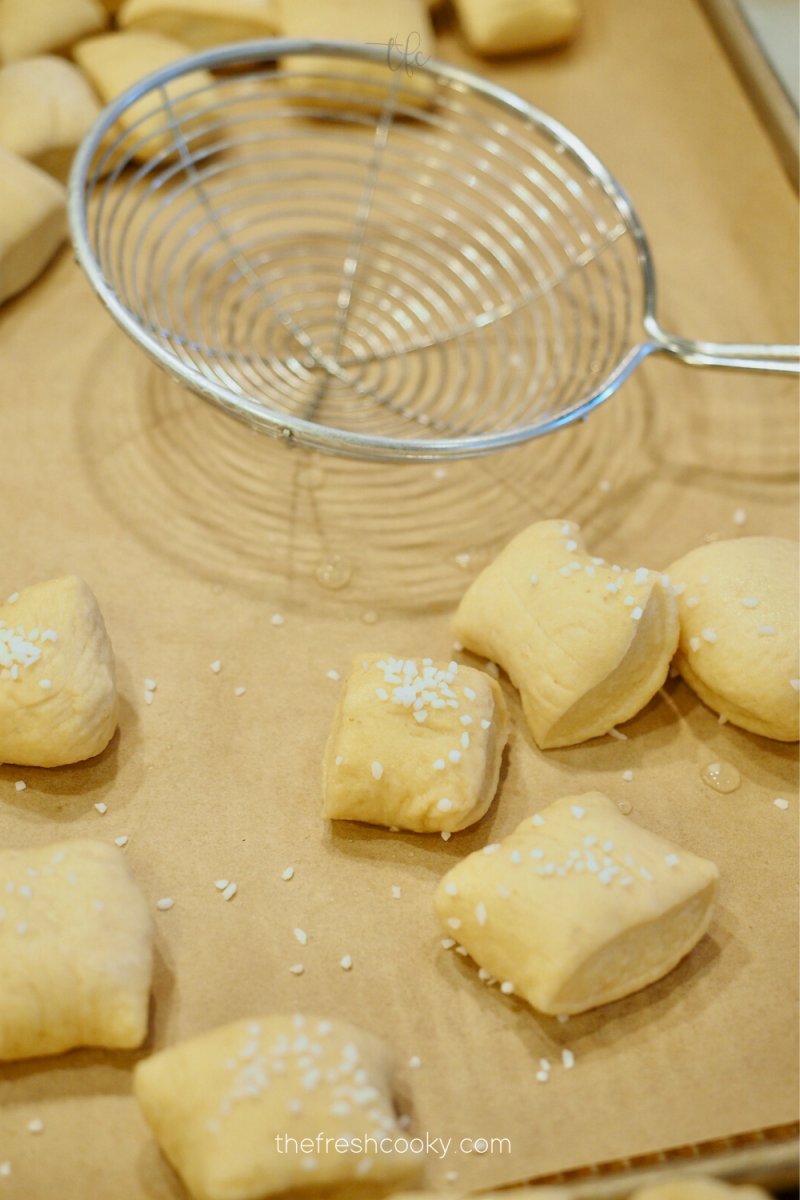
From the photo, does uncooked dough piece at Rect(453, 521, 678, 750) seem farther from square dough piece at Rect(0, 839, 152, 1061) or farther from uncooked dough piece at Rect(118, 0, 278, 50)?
uncooked dough piece at Rect(118, 0, 278, 50)

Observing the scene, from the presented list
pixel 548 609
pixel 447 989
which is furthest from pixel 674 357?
pixel 447 989

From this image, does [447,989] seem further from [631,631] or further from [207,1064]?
[631,631]

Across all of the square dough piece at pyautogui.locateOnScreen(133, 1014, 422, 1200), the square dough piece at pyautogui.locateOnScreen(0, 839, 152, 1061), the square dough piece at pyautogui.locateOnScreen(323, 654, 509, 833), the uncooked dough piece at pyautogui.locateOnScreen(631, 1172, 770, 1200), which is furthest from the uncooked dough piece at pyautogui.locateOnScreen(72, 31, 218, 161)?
the uncooked dough piece at pyautogui.locateOnScreen(631, 1172, 770, 1200)

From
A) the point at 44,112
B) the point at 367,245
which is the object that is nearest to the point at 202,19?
the point at 44,112

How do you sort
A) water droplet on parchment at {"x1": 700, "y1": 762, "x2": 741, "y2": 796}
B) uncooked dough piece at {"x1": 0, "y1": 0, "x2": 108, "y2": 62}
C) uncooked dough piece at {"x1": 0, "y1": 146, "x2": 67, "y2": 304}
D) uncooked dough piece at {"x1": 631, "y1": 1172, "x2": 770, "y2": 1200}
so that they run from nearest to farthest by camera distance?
uncooked dough piece at {"x1": 631, "y1": 1172, "x2": 770, "y2": 1200}, water droplet on parchment at {"x1": 700, "y1": 762, "x2": 741, "y2": 796}, uncooked dough piece at {"x1": 0, "y1": 146, "x2": 67, "y2": 304}, uncooked dough piece at {"x1": 0, "y1": 0, "x2": 108, "y2": 62}

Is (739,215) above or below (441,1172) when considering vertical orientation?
above
